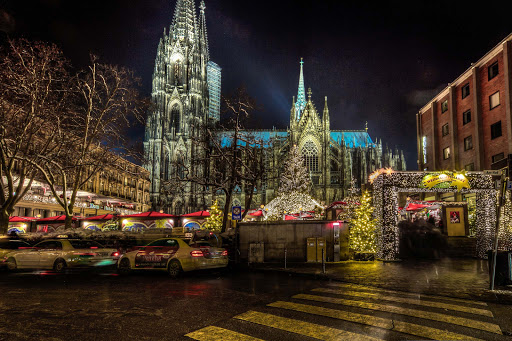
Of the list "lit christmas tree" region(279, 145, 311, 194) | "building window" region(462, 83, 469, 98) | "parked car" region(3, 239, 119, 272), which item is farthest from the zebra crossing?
"lit christmas tree" region(279, 145, 311, 194)

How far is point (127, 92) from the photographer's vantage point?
69.1 feet

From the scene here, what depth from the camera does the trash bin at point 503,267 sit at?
405 inches

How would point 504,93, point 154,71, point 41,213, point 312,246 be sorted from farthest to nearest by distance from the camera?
point 154,71 → point 41,213 → point 504,93 → point 312,246

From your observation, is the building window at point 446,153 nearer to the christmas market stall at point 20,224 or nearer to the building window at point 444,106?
the building window at point 444,106

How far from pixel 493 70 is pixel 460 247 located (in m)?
14.0

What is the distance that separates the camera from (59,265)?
1352 centimetres

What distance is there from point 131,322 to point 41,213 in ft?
164

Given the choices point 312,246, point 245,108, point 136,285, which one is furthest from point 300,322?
point 245,108

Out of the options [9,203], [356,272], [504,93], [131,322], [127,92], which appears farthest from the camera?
[504,93]

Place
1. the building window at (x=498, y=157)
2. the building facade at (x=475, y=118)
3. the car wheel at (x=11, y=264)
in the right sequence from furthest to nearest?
the building window at (x=498, y=157) → the building facade at (x=475, y=118) → the car wheel at (x=11, y=264)

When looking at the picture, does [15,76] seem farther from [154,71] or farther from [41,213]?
[154,71]

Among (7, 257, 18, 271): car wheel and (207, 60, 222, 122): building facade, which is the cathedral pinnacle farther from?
(7, 257, 18, 271): car wheel

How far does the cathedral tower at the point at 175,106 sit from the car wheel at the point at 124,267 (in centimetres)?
5455

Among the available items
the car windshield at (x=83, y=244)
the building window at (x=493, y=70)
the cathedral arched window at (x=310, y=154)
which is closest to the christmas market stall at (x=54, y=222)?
the car windshield at (x=83, y=244)
